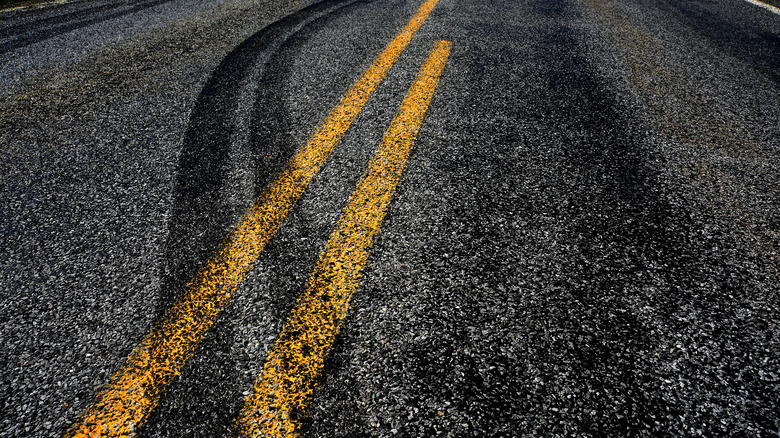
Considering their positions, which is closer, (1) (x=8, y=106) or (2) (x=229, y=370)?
(2) (x=229, y=370)

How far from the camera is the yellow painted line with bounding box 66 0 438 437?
3.87 ft

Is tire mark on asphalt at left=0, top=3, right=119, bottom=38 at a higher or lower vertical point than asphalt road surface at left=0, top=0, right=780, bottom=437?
higher

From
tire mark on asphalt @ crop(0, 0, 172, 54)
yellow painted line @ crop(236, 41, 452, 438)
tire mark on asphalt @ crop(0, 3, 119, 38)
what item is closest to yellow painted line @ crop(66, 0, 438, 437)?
yellow painted line @ crop(236, 41, 452, 438)

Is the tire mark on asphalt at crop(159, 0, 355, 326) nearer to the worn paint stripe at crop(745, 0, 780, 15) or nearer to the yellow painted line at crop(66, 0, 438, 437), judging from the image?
the yellow painted line at crop(66, 0, 438, 437)

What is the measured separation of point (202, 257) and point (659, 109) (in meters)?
2.75

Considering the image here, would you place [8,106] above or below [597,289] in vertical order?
above

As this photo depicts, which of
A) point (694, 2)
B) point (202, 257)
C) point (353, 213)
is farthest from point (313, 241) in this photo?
point (694, 2)

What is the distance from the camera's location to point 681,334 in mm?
1384

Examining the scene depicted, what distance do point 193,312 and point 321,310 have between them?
418mm

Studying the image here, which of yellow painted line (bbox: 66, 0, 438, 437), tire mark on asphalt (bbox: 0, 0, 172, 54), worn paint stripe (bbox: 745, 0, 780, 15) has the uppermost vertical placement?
worn paint stripe (bbox: 745, 0, 780, 15)

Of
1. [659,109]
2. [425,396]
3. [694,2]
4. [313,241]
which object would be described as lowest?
[425,396]

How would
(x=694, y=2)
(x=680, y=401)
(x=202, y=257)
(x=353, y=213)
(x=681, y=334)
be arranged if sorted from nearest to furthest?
(x=680, y=401), (x=681, y=334), (x=202, y=257), (x=353, y=213), (x=694, y=2)

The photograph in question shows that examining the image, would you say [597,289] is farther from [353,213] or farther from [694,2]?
[694,2]

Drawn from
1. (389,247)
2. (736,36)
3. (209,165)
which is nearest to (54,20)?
(209,165)
